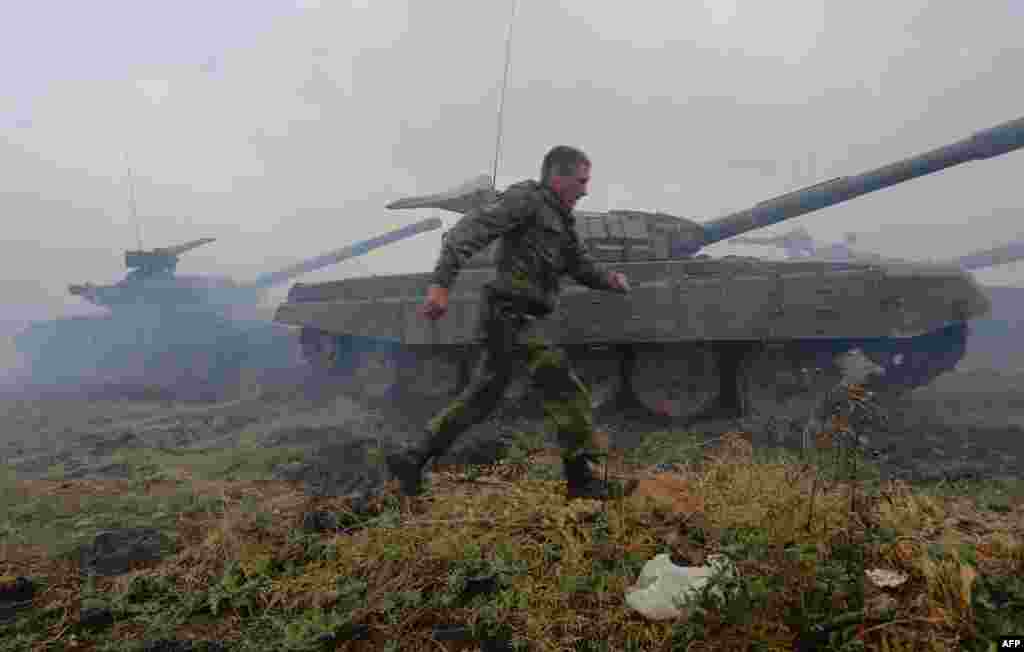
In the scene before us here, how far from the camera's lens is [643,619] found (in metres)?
1.91

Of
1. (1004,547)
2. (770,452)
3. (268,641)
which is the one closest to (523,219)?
(268,641)

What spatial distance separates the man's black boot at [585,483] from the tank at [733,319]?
290cm

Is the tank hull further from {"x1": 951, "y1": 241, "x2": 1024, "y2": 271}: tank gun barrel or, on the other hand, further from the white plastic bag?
{"x1": 951, "y1": 241, "x2": 1024, "y2": 271}: tank gun barrel

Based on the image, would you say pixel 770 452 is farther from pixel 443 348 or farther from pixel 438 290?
pixel 443 348

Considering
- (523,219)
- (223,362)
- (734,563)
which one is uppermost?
(523,219)

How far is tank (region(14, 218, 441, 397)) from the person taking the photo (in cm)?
1295

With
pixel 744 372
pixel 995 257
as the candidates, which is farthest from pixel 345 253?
pixel 995 257

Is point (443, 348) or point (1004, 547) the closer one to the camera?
point (1004, 547)

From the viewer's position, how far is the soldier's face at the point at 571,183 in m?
3.06

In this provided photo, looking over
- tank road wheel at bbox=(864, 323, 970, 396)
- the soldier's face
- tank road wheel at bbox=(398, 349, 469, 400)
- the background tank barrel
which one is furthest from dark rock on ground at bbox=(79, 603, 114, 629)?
the background tank barrel

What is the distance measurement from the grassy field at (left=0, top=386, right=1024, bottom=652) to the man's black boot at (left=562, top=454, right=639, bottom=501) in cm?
9

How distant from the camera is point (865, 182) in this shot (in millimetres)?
6340

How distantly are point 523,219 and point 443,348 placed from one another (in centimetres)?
370

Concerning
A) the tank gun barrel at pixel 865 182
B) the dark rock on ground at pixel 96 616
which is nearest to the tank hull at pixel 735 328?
the tank gun barrel at pixel 865 182
